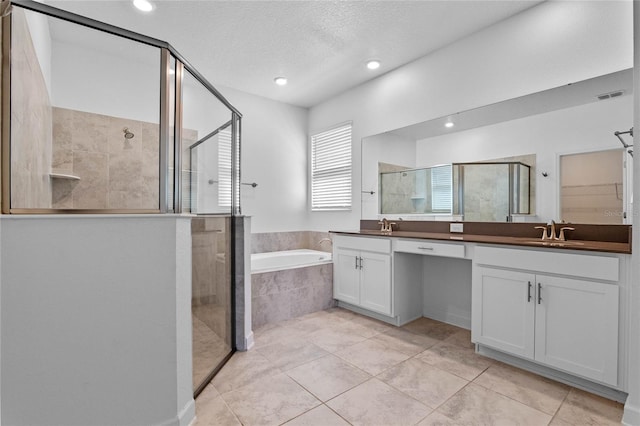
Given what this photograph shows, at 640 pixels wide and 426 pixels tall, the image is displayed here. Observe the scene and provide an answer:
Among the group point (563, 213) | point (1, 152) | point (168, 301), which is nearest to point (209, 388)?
point (168, 301)

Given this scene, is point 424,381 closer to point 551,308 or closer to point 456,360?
point 456,360

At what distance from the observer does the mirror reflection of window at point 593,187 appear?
2020mm

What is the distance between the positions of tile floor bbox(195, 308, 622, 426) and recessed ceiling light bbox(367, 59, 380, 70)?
2749 millimetres

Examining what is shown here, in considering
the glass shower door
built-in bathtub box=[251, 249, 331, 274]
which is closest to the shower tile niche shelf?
the glass shower door

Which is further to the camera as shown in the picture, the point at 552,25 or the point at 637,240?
the point at 552,25

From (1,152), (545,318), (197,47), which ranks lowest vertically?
(545,318)

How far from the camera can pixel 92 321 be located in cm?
133

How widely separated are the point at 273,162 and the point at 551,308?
346cm

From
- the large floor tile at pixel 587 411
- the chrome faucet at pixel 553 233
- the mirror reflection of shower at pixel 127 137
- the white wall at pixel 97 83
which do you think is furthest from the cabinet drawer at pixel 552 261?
the mirror reflection of shower at pixel 127 137

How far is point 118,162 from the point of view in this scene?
9.70ft

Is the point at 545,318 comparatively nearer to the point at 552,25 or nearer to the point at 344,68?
the point at 552,25

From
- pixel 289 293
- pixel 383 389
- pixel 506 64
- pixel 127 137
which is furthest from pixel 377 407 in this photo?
pixel 127 137

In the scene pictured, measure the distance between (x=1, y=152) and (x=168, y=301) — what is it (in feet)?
3.04

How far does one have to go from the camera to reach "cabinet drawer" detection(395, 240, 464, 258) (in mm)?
2391
